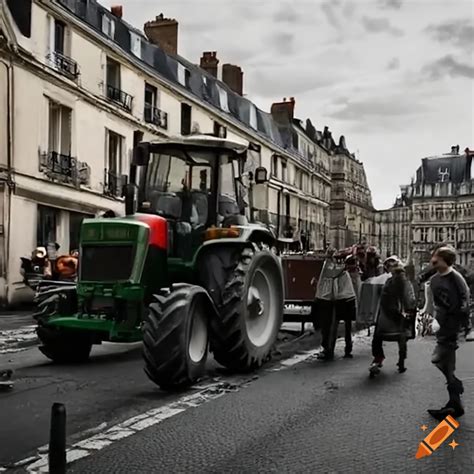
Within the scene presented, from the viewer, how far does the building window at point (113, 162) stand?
2525 cm

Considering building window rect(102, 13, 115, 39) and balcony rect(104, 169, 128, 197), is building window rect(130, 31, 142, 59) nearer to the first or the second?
building window rect(102, 13, 115, 39)

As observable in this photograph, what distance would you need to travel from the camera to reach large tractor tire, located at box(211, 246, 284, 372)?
8867 mm

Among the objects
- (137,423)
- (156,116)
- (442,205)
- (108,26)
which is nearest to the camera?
(137,423)

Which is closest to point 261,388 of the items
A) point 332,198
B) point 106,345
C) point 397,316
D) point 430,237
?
point 397,316

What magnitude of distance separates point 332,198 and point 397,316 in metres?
62.4

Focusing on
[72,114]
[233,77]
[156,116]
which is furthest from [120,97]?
[233,77]

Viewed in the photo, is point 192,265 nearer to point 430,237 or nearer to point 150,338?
point 150,338

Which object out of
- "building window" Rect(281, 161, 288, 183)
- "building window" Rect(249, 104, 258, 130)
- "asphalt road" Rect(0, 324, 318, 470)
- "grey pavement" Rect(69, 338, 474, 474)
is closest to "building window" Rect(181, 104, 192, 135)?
"building window" Rect(249, 104, 258, 130)

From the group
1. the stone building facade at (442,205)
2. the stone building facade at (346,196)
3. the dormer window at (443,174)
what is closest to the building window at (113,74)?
the stone building facade at (346,196)

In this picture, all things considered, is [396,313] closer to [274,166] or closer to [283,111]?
[274,166]

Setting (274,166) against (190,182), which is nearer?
(190,182)

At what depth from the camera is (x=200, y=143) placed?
1012 centimetres

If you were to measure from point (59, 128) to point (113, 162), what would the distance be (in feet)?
12.7

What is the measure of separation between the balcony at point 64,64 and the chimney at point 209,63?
18.9m
